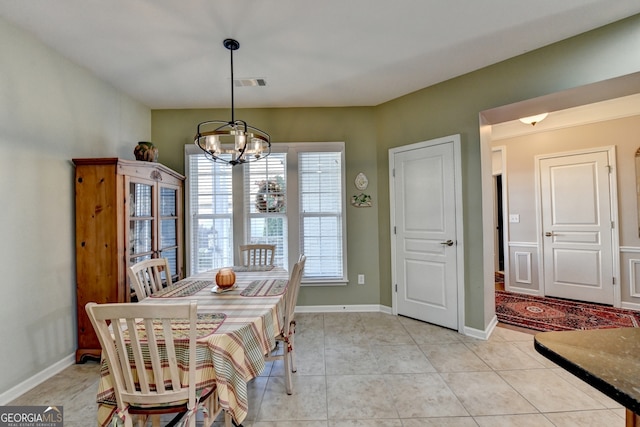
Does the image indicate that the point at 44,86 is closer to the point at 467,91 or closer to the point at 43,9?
the point at 43,9

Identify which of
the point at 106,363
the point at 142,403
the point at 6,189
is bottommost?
the point at 142,403

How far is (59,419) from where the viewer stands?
1683mm

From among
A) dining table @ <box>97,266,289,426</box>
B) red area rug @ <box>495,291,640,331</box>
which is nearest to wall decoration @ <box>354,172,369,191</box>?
dining table @ <box>97,266,289,426</box>

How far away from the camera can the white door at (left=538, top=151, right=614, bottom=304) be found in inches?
142

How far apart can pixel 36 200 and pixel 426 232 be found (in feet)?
12.2

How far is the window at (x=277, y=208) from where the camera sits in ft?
11.7

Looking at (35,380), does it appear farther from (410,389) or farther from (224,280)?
(410,389)

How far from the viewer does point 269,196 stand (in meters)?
3.58

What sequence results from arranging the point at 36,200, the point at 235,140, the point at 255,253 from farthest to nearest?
the point at 255,253 < the point at 36,200 < the point at 235,140

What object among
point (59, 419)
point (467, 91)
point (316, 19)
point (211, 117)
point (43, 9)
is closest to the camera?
point (59, 419)

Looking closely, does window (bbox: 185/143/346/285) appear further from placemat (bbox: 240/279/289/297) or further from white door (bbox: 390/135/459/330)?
placemat (bbox: 240/279/289/297)

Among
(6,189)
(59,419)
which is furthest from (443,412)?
(6,189)

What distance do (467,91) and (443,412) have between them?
2.94 meters

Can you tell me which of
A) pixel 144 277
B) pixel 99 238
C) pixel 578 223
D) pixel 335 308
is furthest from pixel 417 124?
pixel 99 238
